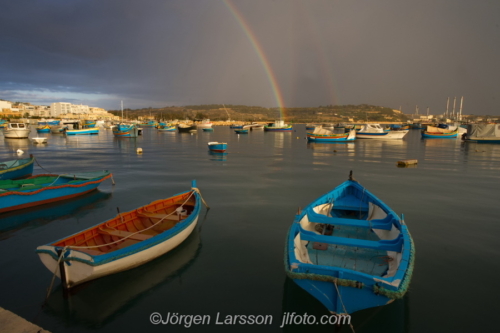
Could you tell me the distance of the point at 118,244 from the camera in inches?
383

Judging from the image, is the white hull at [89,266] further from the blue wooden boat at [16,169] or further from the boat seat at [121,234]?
the blue wooden boat at [16,169]

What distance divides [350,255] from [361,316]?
1616mm

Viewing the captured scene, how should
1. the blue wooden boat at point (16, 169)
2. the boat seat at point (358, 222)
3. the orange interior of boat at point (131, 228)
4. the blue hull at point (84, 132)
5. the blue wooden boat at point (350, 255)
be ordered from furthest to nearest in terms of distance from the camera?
1. the blue hull at point (84, 132)
2. the blue wooden boat at point (16, 169)
3. the orange interior of boat at point (131, 228)
4. the boat seat at point (358, 222)
5. the blue wooden boat at point (350, 255)

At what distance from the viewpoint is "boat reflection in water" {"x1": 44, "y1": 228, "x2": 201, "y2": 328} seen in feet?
24.1

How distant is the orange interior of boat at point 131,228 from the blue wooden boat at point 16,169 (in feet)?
51.4

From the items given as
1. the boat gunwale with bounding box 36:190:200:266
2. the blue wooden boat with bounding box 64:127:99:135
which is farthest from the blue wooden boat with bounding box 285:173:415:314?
the blue wooden boat with bounding box 64:127:99:135

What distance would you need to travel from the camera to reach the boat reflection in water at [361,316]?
6938mm

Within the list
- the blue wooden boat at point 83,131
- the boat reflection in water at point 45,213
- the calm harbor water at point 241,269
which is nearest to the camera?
the calm harbor water at point 241,269

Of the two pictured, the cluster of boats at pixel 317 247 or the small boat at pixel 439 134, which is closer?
the cluster of boats at pixel 317 247

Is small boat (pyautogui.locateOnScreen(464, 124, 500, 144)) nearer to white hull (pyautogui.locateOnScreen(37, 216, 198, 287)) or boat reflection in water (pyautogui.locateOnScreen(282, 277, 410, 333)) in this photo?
boat reflection in water (pyautogui.locateOnScreen(282, 277, 410, 333))

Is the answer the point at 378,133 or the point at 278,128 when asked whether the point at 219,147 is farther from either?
the point at 278,128

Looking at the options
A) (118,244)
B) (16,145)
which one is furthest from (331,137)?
(16,145)

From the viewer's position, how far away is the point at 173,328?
23.3 ft

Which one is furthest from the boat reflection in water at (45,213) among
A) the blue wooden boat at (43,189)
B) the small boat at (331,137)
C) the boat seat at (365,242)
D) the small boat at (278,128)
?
the small boat at (278,128)
